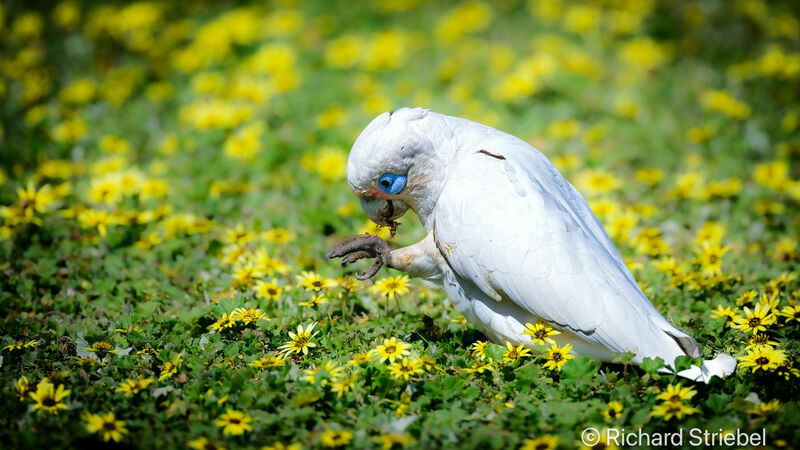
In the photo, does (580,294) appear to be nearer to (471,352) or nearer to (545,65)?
(471,352)

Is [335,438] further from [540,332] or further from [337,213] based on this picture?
[337,213]

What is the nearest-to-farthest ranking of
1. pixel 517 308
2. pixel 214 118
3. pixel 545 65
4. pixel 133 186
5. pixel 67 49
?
pixel 517 308, pixel 133 186, pixel 214 118, pixel 545 65, pixel 67 49

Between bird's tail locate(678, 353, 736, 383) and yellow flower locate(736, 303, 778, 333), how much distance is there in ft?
1.04

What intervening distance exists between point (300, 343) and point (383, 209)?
731 mm

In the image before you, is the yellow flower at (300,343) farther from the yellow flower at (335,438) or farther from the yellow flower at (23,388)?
the yellow flower at (23,388)

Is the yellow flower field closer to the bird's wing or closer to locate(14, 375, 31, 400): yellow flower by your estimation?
locate(14, 375, 31, 400): yellow flower

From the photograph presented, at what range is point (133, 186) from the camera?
183 inches

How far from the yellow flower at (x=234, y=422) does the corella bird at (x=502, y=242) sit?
0.86 metres

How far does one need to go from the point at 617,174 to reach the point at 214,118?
130 inches

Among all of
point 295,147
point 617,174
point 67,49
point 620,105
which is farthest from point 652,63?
point 67,49

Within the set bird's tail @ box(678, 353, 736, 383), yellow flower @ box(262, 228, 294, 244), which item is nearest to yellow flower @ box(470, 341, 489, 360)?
bird's tail @ box(678, 353, 736, 383)

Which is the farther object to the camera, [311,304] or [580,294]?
[311,304]

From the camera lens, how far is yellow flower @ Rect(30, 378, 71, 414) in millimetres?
2625

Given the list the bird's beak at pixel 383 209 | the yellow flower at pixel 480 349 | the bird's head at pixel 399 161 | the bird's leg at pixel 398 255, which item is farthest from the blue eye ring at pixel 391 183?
the yellow flower at pixel 480 349
